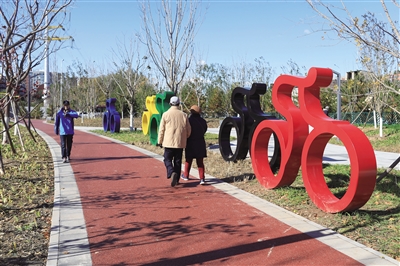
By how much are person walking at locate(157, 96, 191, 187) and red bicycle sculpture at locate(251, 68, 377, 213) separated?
153 cm

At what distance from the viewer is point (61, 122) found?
10.4m

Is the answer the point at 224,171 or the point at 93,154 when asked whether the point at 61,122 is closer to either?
the point at 93,154

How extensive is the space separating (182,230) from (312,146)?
2.53m

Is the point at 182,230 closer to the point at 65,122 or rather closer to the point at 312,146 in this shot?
the point at 312,146

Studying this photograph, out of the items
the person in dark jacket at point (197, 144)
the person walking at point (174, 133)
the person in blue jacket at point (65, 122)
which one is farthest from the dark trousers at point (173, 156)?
the person in blue jacket at point (65, 122)

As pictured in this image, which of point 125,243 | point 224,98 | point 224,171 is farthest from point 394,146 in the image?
point 224,98

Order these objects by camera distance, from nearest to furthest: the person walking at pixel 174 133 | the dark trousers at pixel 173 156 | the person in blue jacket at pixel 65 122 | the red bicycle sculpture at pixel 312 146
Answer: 1. the red bicycle sculpture at pixel 312 146
2. the person walking at pixel 174 133
3. the dark trousers at pixel 173 156
4. the person in blue jacket at pixel 65 122

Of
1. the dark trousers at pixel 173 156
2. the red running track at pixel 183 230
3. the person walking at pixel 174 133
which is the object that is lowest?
the red running track at pixel 183 230

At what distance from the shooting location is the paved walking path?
4.29 meters

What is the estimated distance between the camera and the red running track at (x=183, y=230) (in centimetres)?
429

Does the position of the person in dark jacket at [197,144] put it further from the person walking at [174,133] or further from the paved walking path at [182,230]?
the paved walking path at [182,230]

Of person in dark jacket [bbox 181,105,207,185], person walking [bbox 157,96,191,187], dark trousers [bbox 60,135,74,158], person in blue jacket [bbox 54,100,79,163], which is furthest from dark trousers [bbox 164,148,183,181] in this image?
dark trousers [bbox 60,135,74,158]

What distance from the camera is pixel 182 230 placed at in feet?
17.0

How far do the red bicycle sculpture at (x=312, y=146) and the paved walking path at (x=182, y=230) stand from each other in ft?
2.13
